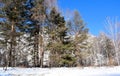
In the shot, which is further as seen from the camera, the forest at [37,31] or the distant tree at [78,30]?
the distant tree at [78,30]

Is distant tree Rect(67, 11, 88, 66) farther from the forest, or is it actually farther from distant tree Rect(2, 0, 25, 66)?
distant tree Rect(2, 0, 25, 66)

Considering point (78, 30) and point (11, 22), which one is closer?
point (11, 22)

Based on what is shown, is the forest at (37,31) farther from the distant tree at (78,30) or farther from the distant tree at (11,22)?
the distant tree at (78,30)

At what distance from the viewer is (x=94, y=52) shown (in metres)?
66.7

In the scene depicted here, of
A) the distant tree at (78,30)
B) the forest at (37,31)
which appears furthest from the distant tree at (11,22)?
the distant tree at (78,30)

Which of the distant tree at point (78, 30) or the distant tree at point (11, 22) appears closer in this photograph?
the distant tree at point (11, 22)

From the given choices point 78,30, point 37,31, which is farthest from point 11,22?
point 78,30

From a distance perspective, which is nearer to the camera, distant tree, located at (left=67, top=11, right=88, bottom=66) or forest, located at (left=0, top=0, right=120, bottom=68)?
forest, located at (left=0, top=0, right=120, bottom=68)

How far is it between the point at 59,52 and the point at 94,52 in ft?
118

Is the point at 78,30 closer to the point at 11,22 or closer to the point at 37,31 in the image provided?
the point at 37,31

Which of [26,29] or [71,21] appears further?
[71,21]

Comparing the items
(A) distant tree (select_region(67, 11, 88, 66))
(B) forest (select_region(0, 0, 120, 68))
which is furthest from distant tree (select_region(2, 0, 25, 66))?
(A) distant tree (select_region(67, 11, 88, 66))

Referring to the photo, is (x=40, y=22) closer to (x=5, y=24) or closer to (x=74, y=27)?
(x=5, y=24)

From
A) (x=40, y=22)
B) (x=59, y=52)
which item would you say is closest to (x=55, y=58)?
(x=59, y=52)
